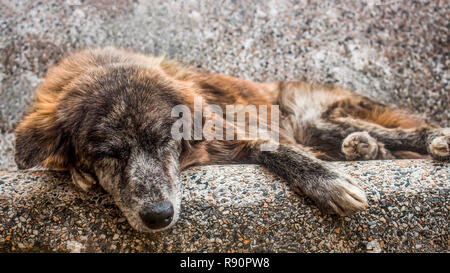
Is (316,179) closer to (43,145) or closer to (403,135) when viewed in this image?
(403,135)

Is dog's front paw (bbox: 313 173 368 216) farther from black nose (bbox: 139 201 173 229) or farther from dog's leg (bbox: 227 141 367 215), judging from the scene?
black nose (bbox: 139 201 173 229)

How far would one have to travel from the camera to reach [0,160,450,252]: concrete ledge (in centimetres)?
168

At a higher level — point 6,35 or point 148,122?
point 6,35

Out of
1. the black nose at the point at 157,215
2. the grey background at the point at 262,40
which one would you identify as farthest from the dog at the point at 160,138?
the grey background at the point at 262,40

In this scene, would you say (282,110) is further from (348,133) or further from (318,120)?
(348,133)

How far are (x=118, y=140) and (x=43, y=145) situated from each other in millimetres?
471

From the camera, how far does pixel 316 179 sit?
1839 mm

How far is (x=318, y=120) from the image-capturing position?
A: 262 cm

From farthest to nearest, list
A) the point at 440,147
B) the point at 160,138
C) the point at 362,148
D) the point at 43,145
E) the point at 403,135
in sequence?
1. the point at 403,135
2. the point at 362,148
3. the point at 440,147
4. the point at 43,145
5. the point at 160,138

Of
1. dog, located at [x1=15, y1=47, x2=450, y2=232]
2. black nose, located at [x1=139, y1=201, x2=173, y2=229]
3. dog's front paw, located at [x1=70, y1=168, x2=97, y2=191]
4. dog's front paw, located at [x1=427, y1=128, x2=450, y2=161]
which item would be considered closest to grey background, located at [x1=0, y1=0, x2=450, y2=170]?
dog, located at [x1=15, y1=47, x2=450, y2=232]

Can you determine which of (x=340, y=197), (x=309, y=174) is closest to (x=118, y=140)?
(x=309, y=174)
